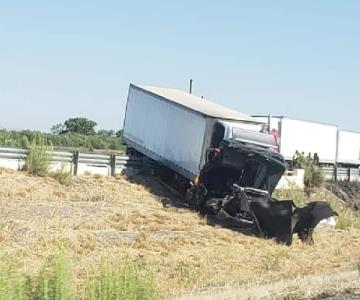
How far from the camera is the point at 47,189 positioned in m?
25.5

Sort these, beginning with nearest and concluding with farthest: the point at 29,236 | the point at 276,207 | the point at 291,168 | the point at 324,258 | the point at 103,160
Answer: the point at 29,236
the point at 324,258
the point at 276,207
the point at 103,160
the point at 291,168

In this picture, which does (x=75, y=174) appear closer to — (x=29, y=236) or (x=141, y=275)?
(x=29, y=236)

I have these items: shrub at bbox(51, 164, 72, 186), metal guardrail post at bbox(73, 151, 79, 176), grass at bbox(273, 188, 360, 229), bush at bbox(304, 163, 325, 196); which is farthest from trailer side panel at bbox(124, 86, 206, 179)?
bush at bbox(304, 163, 325, 196)

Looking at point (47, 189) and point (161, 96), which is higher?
point (161, 96)

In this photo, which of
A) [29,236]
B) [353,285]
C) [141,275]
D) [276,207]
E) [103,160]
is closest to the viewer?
[141,275]

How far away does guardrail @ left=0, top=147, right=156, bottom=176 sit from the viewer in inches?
1050

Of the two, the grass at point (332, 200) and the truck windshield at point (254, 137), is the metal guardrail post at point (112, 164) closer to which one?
the truck windshield at point (254, 137)

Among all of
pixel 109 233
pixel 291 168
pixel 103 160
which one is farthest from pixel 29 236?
pixel 291 168

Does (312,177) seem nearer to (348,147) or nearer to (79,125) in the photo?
(348,147)

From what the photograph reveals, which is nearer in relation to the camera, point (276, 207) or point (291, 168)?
point (276, 207)

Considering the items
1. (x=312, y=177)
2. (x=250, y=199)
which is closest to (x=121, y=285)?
(x=250, y=199)

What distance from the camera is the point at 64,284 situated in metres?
7.27

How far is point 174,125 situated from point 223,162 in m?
4.38

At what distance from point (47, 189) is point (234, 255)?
8.51 m
